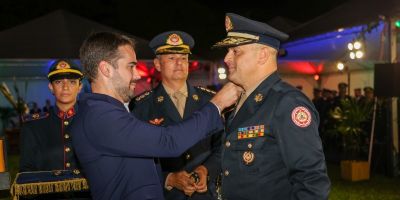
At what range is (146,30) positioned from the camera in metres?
42.7

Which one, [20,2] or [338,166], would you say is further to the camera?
[20,2]

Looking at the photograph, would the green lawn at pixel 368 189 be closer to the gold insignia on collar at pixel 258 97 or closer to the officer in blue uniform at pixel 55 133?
the officer in blue uniform at pixel 55 133

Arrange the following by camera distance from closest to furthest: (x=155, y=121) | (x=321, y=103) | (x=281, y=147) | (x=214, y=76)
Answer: (x=281, y=147) < (x=155, y=121) < (x=321, y=103) < (x=214, y=76)

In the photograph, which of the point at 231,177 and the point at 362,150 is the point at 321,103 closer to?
the point at 362,150

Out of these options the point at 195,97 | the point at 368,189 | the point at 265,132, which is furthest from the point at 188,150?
the point at 368,189

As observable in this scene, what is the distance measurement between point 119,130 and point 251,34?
3.30 ft

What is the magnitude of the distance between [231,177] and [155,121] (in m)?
1.44

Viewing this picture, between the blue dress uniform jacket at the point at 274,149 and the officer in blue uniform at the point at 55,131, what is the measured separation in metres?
2.00

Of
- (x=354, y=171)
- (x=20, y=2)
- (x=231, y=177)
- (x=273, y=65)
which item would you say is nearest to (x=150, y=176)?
(x=231, y=177)

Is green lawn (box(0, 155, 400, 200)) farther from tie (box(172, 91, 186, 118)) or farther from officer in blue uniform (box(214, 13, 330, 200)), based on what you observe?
officer in blue uniform (box(214, 13, 330, 200))

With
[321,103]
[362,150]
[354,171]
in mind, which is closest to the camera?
[354,171]

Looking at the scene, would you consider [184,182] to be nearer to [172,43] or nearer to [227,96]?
[227,96]

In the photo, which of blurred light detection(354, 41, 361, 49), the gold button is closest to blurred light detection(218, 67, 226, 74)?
blurred light detection(354, 41, 361, 49)

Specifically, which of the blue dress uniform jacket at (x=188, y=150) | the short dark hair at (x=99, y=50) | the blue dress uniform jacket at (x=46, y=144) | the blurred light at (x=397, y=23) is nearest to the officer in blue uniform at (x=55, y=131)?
the blue dress uniform jacket at (x=46, y=144)
